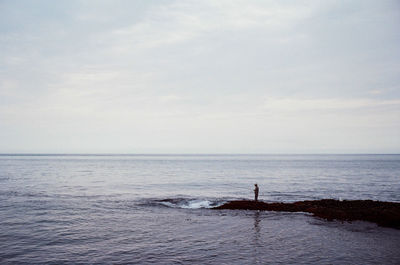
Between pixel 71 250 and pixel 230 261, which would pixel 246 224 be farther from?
pixel 71 250

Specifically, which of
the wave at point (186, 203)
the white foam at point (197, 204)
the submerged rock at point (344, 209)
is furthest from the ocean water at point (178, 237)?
the submerged rock at point (344, 209)

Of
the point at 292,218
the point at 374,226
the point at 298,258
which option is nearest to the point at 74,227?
the point at 298,258

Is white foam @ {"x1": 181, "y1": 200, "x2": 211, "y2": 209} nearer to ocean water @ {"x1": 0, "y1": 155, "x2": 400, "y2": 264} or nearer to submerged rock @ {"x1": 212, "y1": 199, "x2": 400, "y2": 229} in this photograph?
ocean water @ {"x1": 0, "y1": 155, "x2": 400, "y2": 264}

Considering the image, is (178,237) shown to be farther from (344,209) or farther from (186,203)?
(344,209)

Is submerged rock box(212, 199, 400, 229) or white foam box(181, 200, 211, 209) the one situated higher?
submerged rock box(212, 199, 400, 229)

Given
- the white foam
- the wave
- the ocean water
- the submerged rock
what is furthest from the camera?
the wave

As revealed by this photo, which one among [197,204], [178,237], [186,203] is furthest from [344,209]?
[178,237]

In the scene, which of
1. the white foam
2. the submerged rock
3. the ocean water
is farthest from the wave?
the submerged rock

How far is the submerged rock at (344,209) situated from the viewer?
2336cm

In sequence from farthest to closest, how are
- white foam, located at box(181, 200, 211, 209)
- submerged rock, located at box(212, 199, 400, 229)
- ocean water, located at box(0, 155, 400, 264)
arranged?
white foam, located at box(181, 200, 211, 209) < submerged rock, located at box(212, 199, 400, 229) < ocean water, located at box(0, 155, 400, 264)

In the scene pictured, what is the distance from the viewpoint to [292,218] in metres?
25.2

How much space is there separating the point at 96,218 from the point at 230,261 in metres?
14.5

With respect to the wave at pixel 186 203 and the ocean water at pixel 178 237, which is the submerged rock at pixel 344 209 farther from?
the wave at pixel 186 203

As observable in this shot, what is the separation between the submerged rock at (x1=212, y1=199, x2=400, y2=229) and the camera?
23359mm
